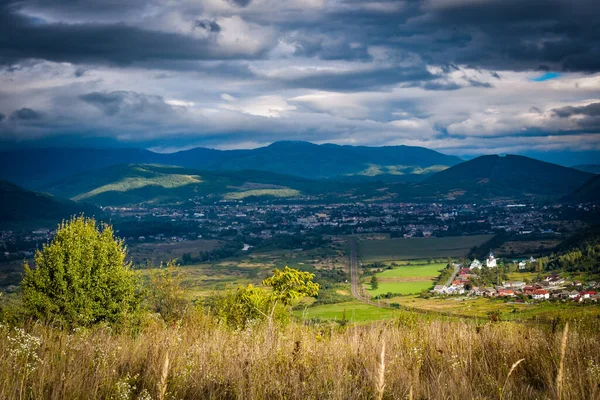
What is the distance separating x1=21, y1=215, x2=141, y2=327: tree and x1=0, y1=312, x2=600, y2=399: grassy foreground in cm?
1835

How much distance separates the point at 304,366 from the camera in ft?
18.0

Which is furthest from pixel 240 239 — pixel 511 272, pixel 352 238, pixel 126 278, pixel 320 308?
pixel 126 278

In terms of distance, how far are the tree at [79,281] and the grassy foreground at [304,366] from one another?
18345 mm

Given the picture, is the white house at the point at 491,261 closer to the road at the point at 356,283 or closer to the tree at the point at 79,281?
the road at the point at 356,283

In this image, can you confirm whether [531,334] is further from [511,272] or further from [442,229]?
[442,229]

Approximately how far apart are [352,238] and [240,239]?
121 ft

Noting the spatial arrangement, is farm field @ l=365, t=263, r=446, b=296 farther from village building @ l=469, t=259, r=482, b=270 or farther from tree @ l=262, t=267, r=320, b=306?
tree @ l=262, t=267, r=320, b=306

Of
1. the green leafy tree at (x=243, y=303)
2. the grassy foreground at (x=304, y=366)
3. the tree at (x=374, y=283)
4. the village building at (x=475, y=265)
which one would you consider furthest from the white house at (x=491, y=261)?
the grassy foreground at (x=304, y=366)

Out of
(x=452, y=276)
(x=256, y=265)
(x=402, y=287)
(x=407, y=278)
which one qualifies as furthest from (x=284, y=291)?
(x=256, y=265)

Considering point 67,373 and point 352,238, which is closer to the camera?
point 67,373

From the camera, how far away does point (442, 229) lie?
171m

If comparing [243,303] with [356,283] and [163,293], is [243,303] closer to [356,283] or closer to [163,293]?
[163,293]

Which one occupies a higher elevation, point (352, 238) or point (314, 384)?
point (314, 384)

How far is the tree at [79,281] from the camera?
23.5 m
